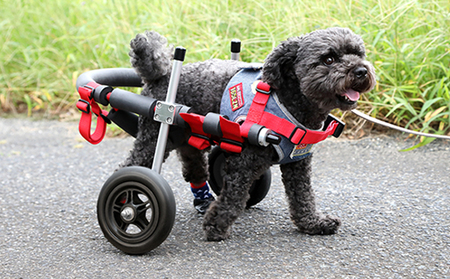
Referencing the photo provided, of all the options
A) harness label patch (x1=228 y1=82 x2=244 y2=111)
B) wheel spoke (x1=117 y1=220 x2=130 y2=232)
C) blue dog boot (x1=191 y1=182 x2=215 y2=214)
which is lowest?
blue dog boot (x1=191 y1=182 x2=215 y2=214)

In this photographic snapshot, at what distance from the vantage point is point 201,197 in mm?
3303

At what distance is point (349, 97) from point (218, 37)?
3200mm

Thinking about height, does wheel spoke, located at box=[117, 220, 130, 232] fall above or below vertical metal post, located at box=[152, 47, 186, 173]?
below

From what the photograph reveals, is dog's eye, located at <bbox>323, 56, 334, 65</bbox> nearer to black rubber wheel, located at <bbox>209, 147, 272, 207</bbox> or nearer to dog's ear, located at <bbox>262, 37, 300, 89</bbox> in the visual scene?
dog's ear, located at <bbox>262, 37, 300, 89</bbox>

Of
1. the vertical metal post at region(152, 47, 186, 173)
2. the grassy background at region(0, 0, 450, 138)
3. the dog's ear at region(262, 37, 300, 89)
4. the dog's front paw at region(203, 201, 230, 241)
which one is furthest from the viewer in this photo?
the grassy background at region(0, 0, 450, 138)

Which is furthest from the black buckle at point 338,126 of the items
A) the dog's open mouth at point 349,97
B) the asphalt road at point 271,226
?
the asphalt road at point 271,226

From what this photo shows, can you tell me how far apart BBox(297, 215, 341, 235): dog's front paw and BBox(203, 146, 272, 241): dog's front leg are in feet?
1.44

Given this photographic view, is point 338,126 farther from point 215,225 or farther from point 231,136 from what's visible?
point 215,225

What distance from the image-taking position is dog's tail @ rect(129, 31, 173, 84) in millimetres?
2621

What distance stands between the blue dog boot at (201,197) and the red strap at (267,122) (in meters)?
0.89

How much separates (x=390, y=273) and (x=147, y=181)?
4.17 feet

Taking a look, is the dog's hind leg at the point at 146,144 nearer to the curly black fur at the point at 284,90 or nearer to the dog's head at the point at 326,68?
the curly black fur at the point at 284,90

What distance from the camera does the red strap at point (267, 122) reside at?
8.18 ft

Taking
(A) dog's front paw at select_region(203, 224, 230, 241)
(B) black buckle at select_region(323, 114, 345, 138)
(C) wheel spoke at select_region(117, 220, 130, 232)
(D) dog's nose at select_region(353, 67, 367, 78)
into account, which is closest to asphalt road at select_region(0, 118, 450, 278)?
(A) dog's front paw at select_region(203, 224, 230, 241)
